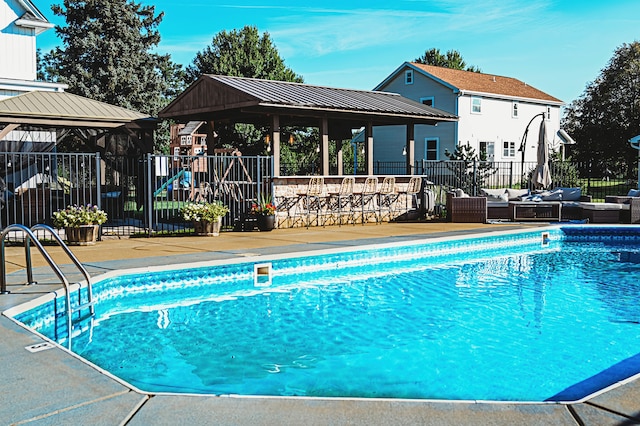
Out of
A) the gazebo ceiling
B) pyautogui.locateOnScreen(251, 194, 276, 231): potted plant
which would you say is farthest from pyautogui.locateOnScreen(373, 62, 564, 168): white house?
pyautogui.locateOnScreen(251, 194, 276, 231): potted plant

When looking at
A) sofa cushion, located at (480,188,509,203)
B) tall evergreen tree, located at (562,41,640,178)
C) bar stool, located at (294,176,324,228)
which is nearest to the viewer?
bar stool, located at (294,176,324,228)

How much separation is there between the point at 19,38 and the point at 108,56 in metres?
19.2

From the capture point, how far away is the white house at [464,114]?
107 feet

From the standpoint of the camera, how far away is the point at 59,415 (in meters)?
3.48

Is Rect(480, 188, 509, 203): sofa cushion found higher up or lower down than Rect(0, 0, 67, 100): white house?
lower down

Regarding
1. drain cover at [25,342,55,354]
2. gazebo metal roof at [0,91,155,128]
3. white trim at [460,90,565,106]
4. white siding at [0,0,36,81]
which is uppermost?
white trim at [460,90,565,106]

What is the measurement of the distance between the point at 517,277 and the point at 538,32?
14.2m

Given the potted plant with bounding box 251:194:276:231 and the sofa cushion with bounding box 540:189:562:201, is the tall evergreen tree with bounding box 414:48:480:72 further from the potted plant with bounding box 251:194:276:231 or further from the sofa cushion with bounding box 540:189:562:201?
the potted plant with bounding box 251:194:276:231

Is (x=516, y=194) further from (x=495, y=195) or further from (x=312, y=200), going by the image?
(x=312, y=200)

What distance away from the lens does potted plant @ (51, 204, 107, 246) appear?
11375mm

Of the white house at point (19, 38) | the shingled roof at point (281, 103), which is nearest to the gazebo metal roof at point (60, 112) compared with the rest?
the shingled roof at point (281, 103)

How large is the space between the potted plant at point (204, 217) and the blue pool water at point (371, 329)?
350cm

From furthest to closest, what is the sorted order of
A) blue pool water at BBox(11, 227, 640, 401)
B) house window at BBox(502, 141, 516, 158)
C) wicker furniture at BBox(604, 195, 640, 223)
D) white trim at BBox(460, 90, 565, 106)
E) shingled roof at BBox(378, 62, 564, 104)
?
house window at BBox(502, 141, 516, 158)
shingled roof at BBox(378, 62, 564, 104)
white trim at BBox(460, 90, 565, 106)
wicker furniture at BBox(604, 195, 640, 223)
blue pool water at BBox(11, 227, 640, 401)

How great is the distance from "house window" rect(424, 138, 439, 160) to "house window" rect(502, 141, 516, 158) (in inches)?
190
